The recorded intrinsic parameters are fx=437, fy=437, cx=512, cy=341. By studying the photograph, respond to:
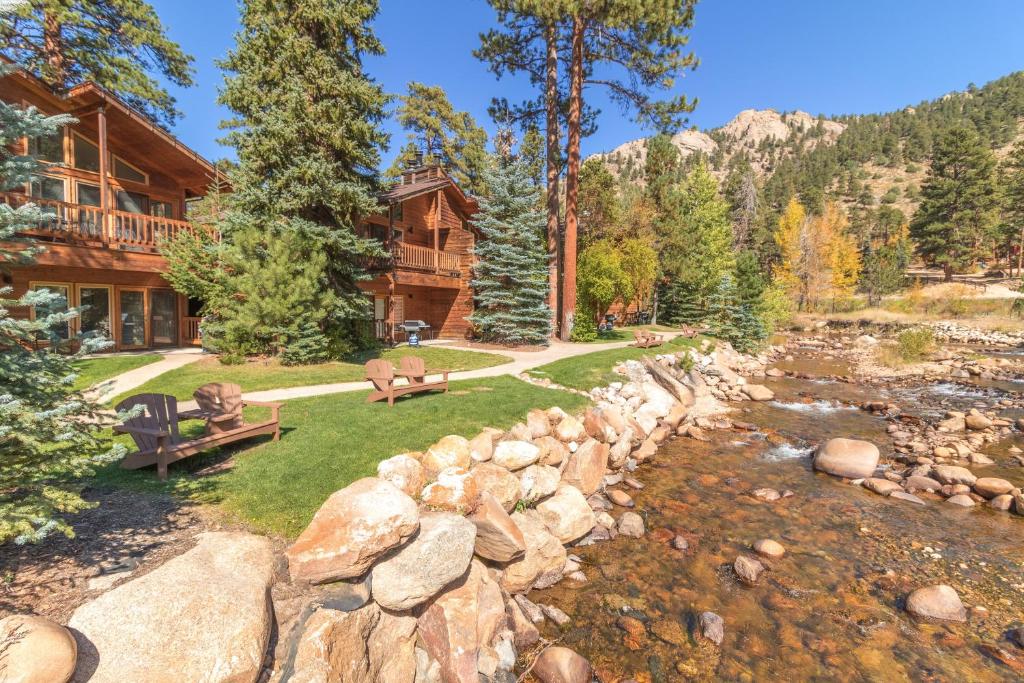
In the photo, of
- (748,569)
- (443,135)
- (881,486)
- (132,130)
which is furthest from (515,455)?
(443,135)

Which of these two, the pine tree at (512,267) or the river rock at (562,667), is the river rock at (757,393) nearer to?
the pine tree at (512,267)

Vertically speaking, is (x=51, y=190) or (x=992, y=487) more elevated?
(x=51, y=190)

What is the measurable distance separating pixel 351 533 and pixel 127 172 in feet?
64.9

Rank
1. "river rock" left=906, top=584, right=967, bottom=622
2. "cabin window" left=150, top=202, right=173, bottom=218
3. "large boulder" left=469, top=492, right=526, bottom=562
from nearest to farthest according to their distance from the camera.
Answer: "river rock" left=906, top=584, right=967, bottom=622 < "large boulder" left=469, top=492, right=526, bottom=562 < "cabin window" left=150, top=202, right=173, bottom=218

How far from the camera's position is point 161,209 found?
17672mm

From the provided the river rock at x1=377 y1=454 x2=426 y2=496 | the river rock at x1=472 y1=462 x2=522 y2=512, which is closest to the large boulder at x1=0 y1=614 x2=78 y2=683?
the river rock at x1=377 y1=454 x2=426 y2=496

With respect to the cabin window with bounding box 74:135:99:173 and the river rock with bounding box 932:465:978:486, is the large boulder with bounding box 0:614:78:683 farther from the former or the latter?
the cabin window with bounding box 74:135:99:173

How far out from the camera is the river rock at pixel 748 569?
5.75m

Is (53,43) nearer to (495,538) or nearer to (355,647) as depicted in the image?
(495,538)

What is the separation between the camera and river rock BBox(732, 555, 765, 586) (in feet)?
18.9

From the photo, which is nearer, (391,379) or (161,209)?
(391,379)

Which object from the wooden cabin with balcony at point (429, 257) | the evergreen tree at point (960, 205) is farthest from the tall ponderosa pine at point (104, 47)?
the evergreen tree at point (960, 205)

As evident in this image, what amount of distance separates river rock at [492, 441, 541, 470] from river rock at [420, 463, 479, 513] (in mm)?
1148

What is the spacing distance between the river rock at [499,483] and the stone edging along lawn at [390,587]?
0.07 ft
